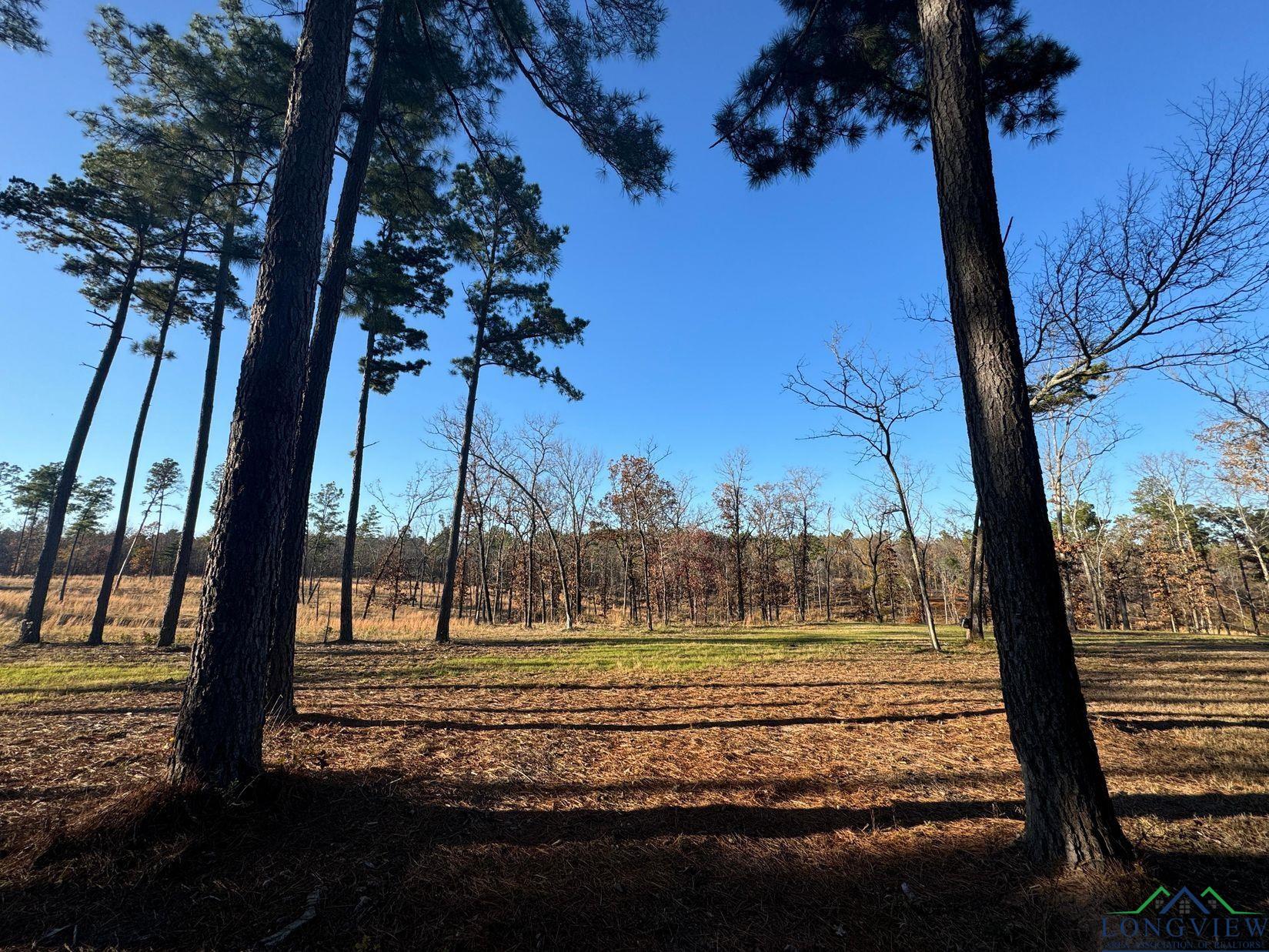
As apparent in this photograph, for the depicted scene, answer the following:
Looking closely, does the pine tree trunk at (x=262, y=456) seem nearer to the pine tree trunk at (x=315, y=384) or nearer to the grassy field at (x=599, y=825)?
the grassy field at (x=599, y=825)

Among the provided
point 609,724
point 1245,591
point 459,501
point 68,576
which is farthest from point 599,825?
point 1245,591

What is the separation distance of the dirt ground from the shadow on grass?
0.04 ft

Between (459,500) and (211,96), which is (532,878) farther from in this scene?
(459,500)

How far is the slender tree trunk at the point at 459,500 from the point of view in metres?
12.6

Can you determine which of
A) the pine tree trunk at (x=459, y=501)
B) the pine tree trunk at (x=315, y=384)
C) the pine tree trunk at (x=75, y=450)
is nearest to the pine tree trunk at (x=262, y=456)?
the pine tree trunk at (x=315, y=384)

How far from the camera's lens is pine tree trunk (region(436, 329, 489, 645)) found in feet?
41.4

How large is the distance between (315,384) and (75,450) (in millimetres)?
13776

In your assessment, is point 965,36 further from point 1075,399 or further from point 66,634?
point 66,634

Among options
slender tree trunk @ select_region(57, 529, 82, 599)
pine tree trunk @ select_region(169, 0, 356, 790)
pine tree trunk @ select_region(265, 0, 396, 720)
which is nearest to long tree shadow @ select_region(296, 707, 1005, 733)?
pine tree trunk @ select_region(265, 0, 396, 720)

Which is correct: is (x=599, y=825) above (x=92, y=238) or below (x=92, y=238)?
below

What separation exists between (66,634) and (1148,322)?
2531 centimetres

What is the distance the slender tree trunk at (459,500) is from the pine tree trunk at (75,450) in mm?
9253

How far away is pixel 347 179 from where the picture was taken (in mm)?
5742

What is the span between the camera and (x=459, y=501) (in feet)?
44.6
